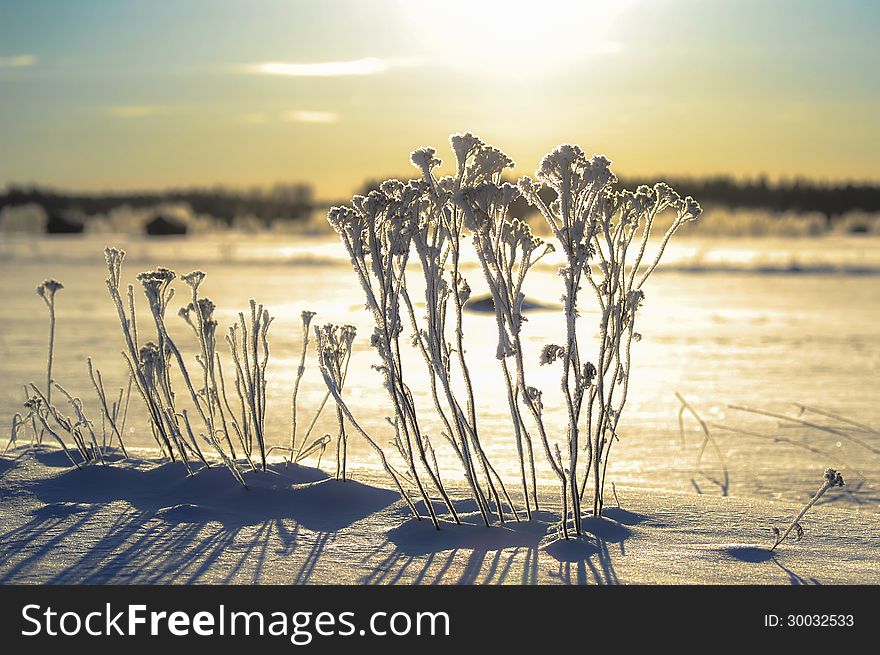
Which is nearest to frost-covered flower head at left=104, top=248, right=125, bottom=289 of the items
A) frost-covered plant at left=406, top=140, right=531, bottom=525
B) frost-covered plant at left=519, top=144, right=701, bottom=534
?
frost-covered plant at left=406, top=140, right=531, bottom=525

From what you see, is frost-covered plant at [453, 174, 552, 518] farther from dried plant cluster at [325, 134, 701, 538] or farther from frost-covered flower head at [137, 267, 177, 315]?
frost-covered flower head at [137, 267, 177, 315]

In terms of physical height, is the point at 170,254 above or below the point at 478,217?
below

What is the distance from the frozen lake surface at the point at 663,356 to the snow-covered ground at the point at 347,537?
2.75 feet

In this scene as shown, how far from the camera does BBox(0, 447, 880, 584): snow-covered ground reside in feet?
10.0

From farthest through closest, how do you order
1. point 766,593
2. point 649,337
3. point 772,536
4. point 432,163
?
point 649,337 → point 772,536 → point 432,163 → point 766,593

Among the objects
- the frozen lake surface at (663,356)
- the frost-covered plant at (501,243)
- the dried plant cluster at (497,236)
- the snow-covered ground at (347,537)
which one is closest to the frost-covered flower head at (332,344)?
the dried plant cluster at (497,236)

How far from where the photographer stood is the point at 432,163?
3.15 m

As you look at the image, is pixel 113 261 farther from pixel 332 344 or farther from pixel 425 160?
pixel 425 160

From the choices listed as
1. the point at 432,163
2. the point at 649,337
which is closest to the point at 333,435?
the point at 432,163

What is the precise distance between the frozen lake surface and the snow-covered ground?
33.0 inches

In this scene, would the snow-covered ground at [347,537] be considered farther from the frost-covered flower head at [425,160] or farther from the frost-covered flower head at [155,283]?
the frost-covered flower head at [425,160]

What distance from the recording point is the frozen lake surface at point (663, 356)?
214 inches

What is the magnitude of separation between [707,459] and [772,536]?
1985 mm

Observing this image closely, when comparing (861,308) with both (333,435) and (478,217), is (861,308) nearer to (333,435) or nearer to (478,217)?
(333,435)
